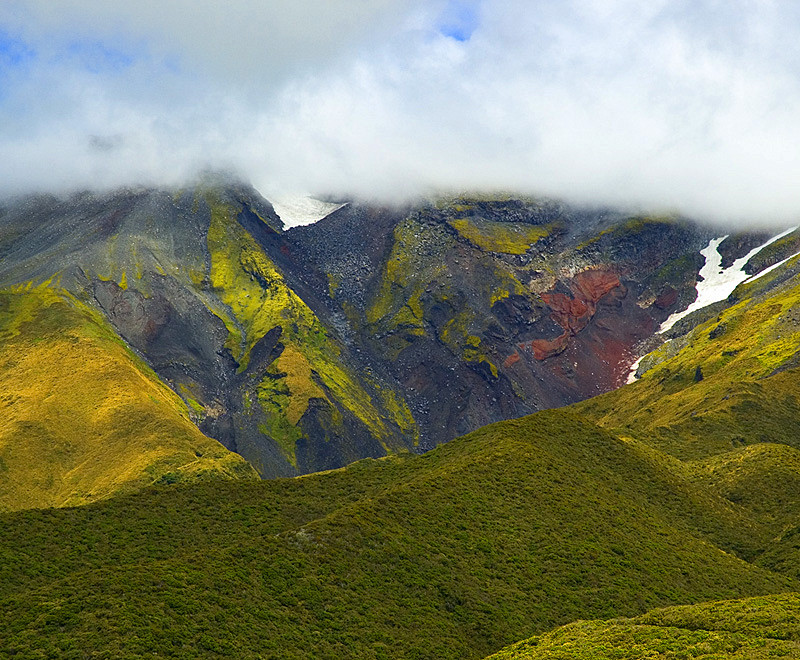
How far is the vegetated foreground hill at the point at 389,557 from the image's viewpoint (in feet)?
211

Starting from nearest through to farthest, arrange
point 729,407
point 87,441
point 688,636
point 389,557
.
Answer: point 688,636, point 389,557, point 729,407, point 87,441

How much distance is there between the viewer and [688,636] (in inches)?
2367

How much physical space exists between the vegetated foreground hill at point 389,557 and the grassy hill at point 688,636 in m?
9.19

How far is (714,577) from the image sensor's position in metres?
89.4

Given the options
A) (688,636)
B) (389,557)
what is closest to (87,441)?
(389,557)

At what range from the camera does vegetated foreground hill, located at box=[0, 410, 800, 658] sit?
64.4 m

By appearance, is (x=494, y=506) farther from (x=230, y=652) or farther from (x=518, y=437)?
(x=230, y=652)

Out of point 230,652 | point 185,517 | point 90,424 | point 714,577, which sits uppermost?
point 90,424

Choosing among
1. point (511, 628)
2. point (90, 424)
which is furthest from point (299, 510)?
point (90, 424)

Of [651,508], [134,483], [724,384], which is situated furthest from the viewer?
[724,384]

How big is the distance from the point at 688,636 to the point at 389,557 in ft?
87.8

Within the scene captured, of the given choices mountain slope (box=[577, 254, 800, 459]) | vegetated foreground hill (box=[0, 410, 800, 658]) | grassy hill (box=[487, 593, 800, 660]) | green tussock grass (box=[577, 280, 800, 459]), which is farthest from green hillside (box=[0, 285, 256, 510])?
grassy hill (box=[487, 593, 800, 660])

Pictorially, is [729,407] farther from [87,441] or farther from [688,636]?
[87,441]

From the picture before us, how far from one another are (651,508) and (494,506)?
18.9 meters
